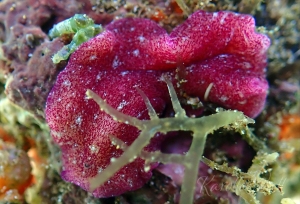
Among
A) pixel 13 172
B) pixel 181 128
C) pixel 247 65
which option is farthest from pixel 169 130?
pixel 13 172

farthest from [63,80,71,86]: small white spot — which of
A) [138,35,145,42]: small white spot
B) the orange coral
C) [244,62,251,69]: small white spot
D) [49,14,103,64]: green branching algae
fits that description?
[244,62,251,69]: small white spot

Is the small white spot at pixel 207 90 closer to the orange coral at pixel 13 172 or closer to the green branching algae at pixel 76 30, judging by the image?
the green branching algae at pixel 76 30

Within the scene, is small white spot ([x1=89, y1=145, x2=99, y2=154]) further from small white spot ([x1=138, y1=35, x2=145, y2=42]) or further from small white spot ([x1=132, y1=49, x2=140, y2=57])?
small white spot ([x1=138, y1=35, x2=145, y2=42])

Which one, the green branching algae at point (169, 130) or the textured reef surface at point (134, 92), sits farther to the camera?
the textured reef surface at point (134, 92)

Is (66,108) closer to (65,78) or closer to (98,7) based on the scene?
(65,78)

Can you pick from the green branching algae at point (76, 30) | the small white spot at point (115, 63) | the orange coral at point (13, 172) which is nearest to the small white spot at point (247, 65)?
the small white spot at point (115, 63)

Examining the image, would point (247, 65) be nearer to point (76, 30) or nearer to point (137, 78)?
point (137, 78)

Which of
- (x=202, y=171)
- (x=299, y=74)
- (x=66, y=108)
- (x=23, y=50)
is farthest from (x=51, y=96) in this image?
(x=299, y=74)
